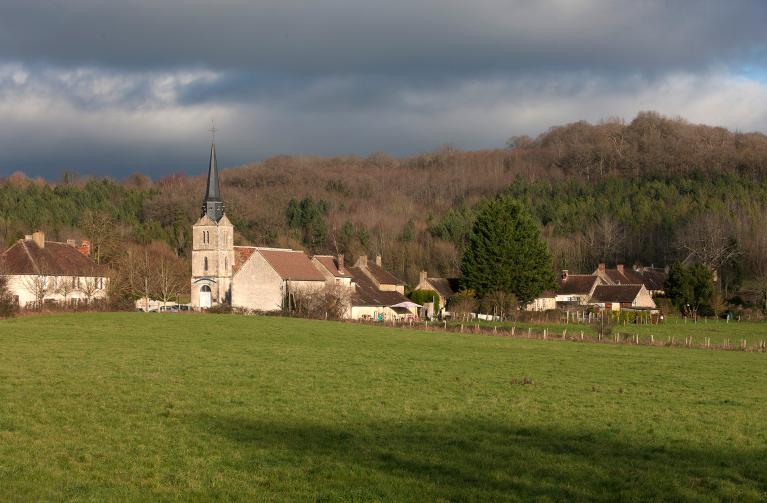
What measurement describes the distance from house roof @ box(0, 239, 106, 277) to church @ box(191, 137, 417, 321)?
849 cm

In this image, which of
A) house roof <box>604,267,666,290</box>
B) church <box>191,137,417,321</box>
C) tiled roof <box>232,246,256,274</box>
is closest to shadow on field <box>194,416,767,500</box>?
church <box>191,137,417,321</box>

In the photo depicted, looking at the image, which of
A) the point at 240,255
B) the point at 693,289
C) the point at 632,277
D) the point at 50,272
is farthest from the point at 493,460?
the point at 632,277

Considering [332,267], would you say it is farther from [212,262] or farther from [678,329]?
[678,329]

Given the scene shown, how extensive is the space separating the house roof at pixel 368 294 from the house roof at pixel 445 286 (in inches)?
267

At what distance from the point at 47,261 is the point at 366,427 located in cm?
5485

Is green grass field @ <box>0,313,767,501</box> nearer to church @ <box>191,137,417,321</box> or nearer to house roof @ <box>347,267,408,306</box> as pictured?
church @ <box>191,137,417,321</box>

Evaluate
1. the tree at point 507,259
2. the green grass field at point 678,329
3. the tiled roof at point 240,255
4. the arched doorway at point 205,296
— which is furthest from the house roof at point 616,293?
the arched doorway at point 205,296

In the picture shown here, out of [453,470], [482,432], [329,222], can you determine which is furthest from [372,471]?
[329,222]

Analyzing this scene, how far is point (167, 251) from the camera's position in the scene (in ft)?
308

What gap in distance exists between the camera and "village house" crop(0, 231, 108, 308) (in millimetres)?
61062

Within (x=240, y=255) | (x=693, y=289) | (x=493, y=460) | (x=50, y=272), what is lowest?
(x=493, y=460)

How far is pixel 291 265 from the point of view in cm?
6506

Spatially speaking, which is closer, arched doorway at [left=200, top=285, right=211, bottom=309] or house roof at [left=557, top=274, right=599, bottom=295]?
arched doorway at [left=200, top=285, right=211, bottom=309]

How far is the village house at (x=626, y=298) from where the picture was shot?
8067cm
